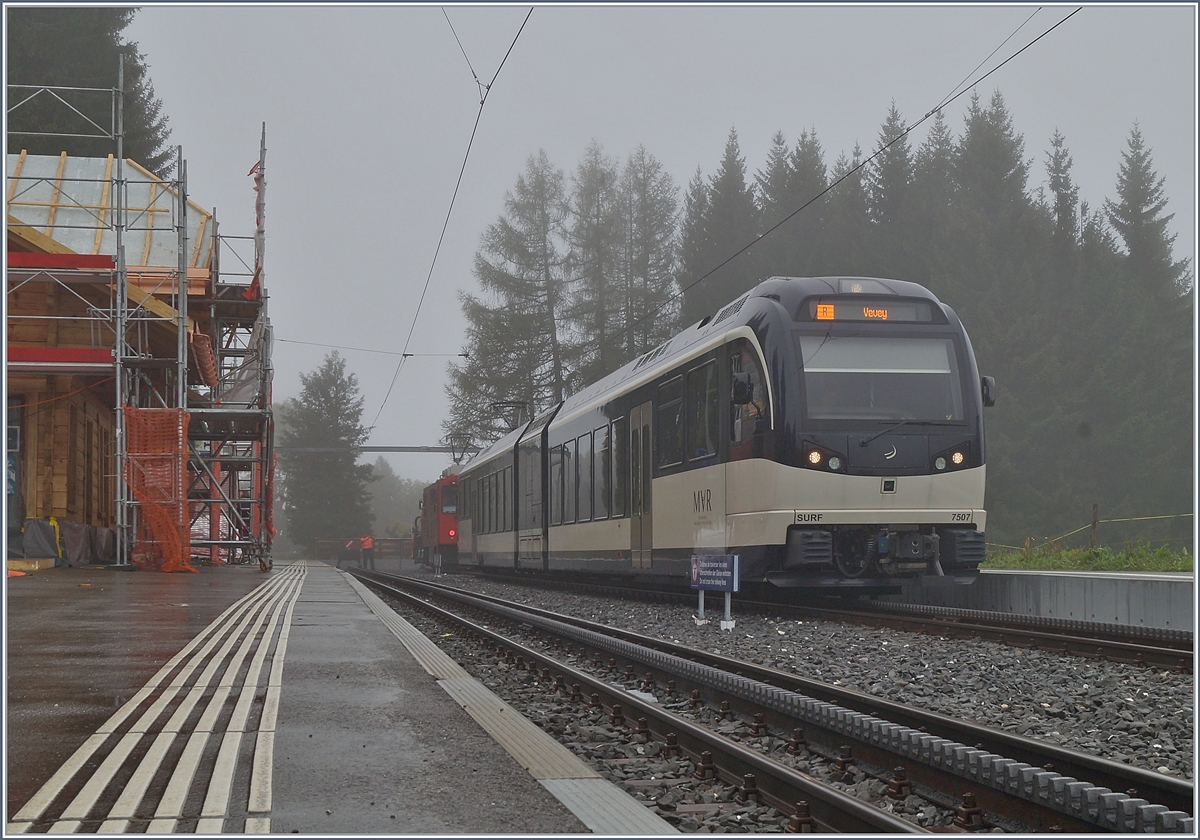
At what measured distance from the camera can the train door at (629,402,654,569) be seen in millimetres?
16141

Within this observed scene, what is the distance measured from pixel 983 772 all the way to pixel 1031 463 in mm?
43574

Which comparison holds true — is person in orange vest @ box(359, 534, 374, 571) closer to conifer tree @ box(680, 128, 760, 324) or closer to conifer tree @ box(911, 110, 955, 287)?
conifer tree @ box(680, 128, 760, 324)

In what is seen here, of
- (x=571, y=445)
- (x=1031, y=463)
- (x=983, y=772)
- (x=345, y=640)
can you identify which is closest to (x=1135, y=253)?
(x=1031, y=463)

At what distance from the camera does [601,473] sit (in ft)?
61.3

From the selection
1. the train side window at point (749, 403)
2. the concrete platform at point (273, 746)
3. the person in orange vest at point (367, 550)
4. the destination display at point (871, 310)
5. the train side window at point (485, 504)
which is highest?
the destination display at point (871, 310)

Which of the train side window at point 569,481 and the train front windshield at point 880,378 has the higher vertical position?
the train front windshield at point 880,378

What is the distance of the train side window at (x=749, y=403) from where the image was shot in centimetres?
1259

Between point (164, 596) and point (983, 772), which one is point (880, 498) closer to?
point (983, 772)

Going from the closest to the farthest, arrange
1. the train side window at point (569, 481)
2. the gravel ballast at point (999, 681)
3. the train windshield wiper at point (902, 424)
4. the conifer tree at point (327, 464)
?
the gravel ballast at point (999, 681) < the train windshield wiper at point (902, 424) < the train side window at point (569, 481) < the conifer tree at point (327, 464)

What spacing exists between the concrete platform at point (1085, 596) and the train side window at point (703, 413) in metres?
4.02

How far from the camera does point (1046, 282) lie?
51.3 meters

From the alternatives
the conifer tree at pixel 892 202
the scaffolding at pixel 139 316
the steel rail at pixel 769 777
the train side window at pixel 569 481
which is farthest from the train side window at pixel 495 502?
the conifer tree at pixel 892 202

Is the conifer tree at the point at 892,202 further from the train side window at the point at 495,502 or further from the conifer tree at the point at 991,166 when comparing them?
the train side window at the point at 495,502

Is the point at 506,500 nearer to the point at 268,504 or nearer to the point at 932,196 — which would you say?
the point at 268,504
